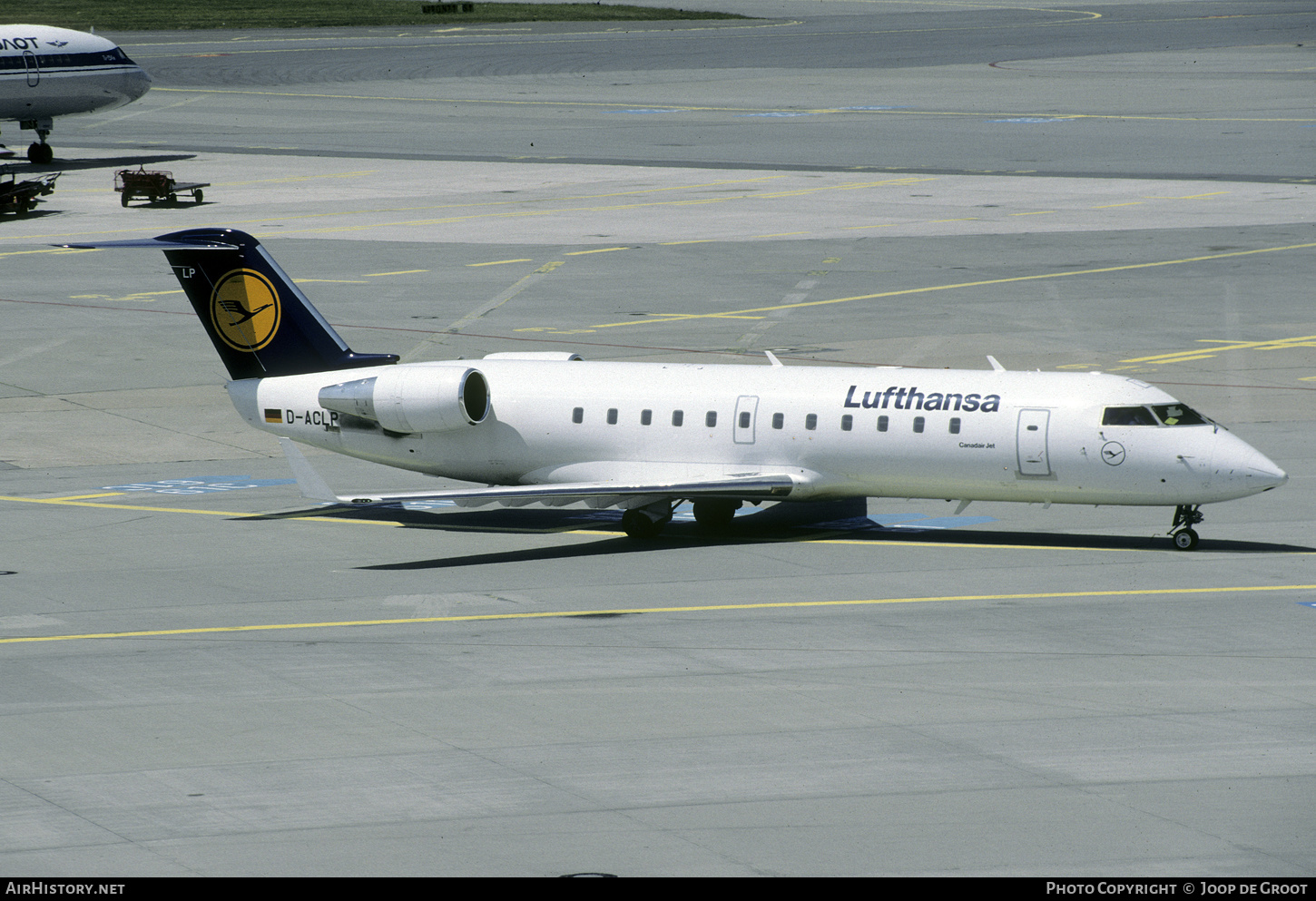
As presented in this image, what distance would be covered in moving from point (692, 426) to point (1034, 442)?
625 cm

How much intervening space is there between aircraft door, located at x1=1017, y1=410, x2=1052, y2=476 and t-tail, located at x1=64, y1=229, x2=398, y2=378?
12.6 metres

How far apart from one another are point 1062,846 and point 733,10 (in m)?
172

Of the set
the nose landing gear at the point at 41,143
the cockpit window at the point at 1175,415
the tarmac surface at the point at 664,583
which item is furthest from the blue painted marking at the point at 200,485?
the nose landing gear at the point at 41,143

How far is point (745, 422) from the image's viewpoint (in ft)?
111

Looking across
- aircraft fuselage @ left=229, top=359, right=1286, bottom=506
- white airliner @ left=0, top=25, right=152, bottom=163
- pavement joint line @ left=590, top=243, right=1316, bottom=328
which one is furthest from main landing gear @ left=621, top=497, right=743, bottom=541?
white airliner @ left=0, top=25, right=152, bottom=163

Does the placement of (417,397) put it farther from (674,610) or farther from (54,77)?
(54,77)

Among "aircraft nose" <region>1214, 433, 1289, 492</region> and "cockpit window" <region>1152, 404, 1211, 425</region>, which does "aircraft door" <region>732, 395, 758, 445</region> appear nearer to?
"cockpit window" <region>1152, 404, 1211, 425</region>

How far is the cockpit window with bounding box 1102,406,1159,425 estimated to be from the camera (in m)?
31.6

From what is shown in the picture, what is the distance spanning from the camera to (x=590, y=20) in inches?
6604

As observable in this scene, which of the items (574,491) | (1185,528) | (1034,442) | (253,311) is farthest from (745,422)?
(253,311)

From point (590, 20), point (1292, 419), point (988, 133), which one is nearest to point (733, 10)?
point (590, 20)

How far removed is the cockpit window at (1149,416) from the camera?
1243 inches
